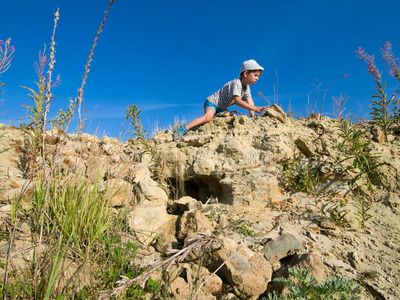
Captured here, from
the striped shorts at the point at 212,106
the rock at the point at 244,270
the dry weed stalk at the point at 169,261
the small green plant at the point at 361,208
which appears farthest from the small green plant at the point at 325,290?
the striped shorts at the point at 212,106

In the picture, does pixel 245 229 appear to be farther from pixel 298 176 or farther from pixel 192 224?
pixel 298 176

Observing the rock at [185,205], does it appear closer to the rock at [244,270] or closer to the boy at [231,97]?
the rock at [244,270]

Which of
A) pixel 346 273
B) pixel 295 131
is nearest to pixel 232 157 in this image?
pixel 295 131

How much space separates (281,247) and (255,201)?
1.06 m

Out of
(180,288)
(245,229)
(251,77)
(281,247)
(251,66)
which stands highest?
(251,66)

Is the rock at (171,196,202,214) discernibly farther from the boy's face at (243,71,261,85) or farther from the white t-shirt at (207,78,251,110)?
the boy's face at (243,71,261,85)

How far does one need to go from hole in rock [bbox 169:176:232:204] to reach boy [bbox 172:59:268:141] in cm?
97

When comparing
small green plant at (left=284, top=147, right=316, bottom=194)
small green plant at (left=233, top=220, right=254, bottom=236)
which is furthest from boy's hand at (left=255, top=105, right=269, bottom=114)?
small green plant at (left=233, top=220, right=254, bottom=236)

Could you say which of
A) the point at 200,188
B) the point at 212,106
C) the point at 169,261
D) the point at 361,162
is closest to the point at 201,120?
the point at 212,106

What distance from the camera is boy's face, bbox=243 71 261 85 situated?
555cm

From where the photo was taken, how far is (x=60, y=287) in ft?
6.49

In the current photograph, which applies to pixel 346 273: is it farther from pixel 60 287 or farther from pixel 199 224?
pixel 60 287

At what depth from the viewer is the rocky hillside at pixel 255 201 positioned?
92.7 inches

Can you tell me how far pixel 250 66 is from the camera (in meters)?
5.45
